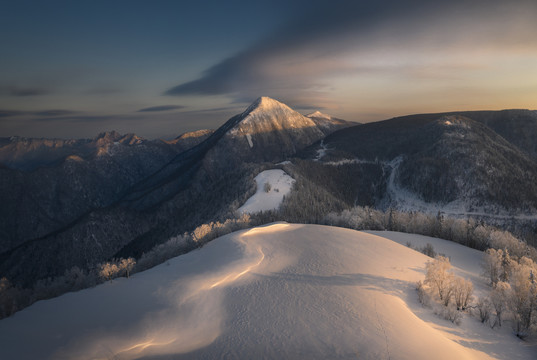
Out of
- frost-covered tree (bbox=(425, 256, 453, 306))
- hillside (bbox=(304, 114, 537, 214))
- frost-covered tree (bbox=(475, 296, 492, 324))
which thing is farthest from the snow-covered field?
hillside (bbox=(304, 114, 537, 214))

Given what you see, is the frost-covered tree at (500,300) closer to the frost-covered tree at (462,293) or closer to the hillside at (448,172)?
the frost-covered tree at (462,293)

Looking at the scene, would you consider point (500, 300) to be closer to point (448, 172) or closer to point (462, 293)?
point (462, 293)

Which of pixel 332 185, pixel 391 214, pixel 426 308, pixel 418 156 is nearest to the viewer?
pixel 426 308

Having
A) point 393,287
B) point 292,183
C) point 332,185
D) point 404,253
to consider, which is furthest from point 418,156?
point 393,287

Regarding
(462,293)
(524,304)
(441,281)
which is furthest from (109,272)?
(524,304)

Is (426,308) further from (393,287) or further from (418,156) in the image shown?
(418,156)
